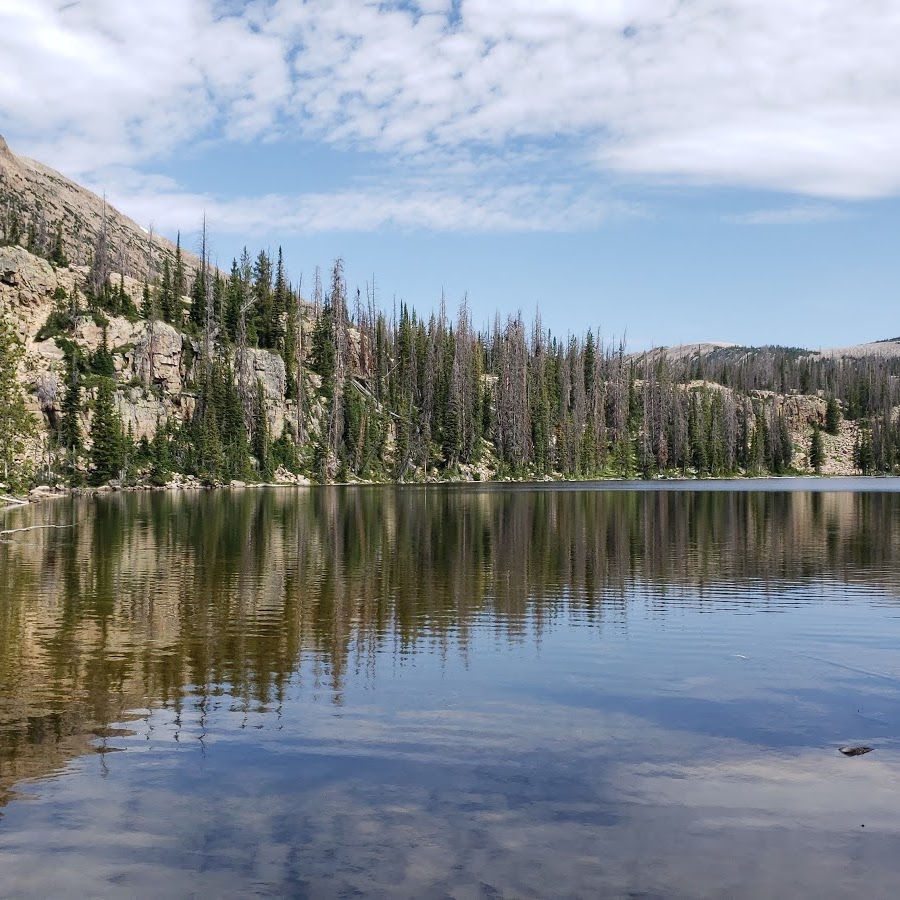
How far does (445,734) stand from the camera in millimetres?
13648

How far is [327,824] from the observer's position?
10.2 meters

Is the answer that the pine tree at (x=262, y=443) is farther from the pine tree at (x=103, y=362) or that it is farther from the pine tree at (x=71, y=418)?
the pine tree at (x=71, y=418)

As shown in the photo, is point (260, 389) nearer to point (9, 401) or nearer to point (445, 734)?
point (9, 401)

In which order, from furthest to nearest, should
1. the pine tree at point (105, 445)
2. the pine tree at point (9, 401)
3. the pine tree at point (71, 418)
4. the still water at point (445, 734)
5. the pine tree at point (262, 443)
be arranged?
the pine tree at point (262, 443) < the pine tree at point (71, 418) < the pine tree at point (105, 445) < the pine tree at point (9, 401) < the still water at point (445, 734)

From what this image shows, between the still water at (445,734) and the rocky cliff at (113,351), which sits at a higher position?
the rocky cliff at (113,351)

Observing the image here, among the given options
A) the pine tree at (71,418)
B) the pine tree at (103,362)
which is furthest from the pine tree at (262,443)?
the pine tree at (71,418)

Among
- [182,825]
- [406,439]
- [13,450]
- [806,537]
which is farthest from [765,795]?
[406,439]

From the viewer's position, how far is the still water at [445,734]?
30.7 ft

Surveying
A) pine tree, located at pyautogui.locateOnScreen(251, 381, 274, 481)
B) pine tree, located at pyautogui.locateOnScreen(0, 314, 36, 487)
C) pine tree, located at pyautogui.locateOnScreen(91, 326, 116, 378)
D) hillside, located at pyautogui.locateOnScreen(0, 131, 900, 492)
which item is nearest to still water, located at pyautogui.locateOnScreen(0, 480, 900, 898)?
pine tree, located at pyautogui.locateOnScreen(0, 314, 36, 487)

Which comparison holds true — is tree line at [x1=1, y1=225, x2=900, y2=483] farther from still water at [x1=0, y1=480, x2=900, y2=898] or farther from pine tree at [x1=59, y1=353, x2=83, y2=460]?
still water at [x1=0, y1=480, x2=900, y2=898]

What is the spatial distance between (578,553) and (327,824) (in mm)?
30071

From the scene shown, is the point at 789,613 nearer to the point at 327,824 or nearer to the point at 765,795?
the point at 765,795

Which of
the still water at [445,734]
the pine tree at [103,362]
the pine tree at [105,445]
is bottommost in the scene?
the still water at [445,734]

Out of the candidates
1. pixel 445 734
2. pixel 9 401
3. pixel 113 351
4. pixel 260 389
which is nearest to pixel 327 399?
pixel 260 389
